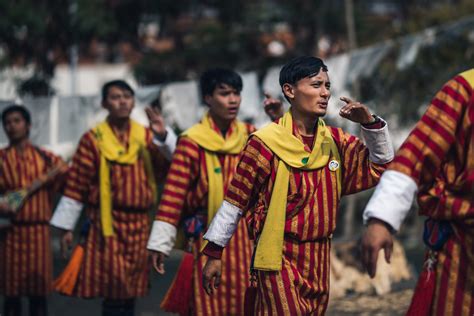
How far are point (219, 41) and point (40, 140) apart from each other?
8040 millimetres

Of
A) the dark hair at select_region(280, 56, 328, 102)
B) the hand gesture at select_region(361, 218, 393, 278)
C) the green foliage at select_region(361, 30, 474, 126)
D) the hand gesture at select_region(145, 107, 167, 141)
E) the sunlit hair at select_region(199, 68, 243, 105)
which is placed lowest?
the hand gesture at select_region(361, 218, 393, 278)

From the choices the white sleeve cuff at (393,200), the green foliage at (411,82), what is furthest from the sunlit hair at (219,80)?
the green foliage at (411,82)

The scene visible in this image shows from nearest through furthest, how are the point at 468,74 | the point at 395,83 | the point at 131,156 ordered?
the point at 468,74 → the point at 131,156 → the point at 395,83

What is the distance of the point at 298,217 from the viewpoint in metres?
5.20

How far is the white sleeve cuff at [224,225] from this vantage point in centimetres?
520

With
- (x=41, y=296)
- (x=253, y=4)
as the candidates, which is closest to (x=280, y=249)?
(x=41, y=296)

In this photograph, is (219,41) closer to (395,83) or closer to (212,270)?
(395,83)

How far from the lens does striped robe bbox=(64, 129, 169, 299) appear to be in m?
7.86

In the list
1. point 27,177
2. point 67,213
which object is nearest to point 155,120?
point 67,213

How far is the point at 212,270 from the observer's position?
17.1 ft

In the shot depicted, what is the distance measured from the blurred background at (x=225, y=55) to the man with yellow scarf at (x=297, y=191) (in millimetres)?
4794

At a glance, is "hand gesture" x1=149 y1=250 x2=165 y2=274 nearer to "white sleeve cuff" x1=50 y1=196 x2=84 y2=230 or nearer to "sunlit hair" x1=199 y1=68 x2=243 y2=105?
"sunlit hair" x1=199 y1=68 x2=243 y2=105

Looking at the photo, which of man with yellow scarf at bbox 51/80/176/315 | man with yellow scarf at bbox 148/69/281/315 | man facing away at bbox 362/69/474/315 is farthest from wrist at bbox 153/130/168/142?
man facing away at bbox 362/69/474/315

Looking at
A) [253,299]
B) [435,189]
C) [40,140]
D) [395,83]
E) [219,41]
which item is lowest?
[253,299]
